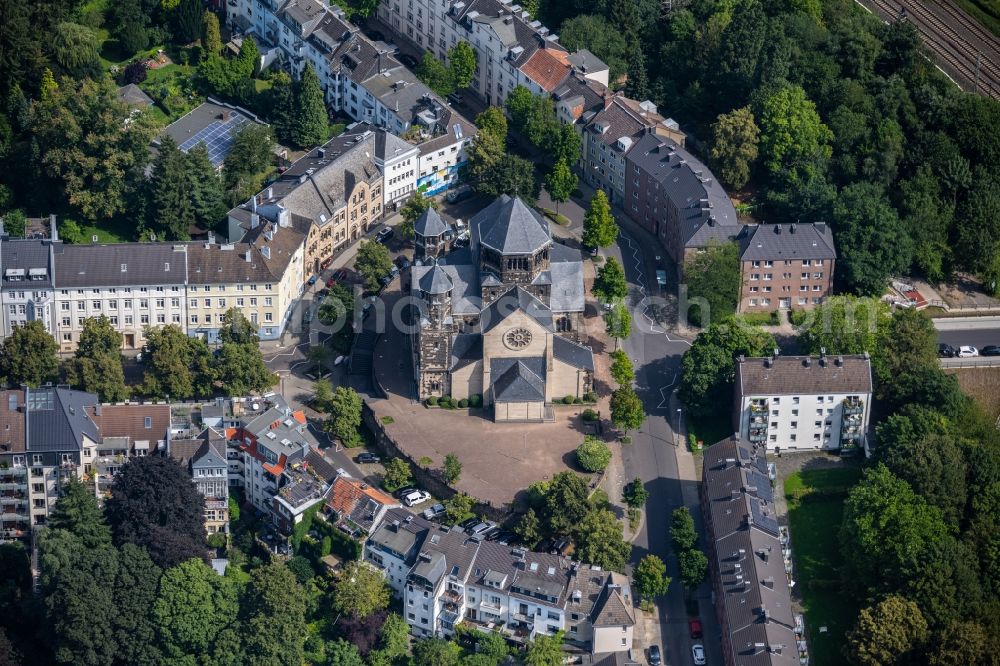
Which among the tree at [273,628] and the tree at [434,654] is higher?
the tree at [273,628]

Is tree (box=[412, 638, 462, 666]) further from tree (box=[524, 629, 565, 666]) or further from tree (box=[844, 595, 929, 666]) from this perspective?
tree (box=[844, 595, 929, 666])

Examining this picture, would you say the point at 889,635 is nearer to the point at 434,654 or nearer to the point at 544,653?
the point at 544,653

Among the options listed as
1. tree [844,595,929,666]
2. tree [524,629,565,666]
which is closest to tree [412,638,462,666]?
tree [524,629,565,666]

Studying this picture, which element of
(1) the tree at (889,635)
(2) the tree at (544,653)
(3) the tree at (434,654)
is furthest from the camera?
(3) the tree at (434,654)

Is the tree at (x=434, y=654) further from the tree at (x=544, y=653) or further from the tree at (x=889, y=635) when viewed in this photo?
the tree at (x=889, y=635)

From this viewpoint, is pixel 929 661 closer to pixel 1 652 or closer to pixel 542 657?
pixel 542 657

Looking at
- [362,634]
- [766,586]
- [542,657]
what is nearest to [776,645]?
[766,586]

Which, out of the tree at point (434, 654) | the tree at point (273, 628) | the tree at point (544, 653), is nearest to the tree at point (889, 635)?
the tree at point (544, 653)
